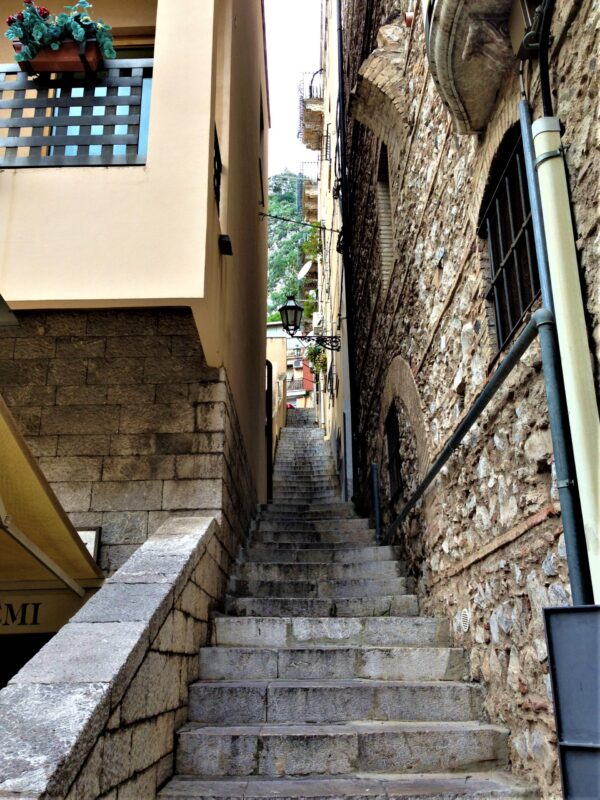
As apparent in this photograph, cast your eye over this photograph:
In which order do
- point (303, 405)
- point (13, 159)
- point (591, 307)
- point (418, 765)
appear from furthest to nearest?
point (303, 405) → point (13, 159) → point (418, 765) → point (591, 307)

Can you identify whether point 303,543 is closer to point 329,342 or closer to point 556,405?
point 556,405

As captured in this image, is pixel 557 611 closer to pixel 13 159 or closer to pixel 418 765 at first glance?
pixel 418 765

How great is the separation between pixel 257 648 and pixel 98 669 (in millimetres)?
1705

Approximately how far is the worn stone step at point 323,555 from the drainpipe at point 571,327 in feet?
12.2

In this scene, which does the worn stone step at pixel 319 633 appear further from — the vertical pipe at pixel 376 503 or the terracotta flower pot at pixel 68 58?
the terracotta flower pot at pixel 68 58

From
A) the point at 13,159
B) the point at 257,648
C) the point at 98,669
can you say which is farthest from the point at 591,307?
the point at 13,159

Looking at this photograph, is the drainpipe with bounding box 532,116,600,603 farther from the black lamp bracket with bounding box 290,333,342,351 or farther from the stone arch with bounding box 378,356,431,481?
the black lamp bracket with bounding box 290,333,342,351

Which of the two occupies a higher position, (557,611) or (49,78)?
(49,78)

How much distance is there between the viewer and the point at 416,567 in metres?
5.07

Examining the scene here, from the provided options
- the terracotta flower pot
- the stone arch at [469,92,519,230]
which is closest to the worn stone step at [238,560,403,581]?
the stone arch at [469,92,519,230]

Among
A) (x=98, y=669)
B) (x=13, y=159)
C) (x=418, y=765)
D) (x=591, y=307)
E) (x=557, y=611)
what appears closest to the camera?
(x=557, y=611)

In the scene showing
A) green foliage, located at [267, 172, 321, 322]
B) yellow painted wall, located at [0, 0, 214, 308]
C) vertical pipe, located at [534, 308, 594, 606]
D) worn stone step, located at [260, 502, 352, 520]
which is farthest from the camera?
green foliage, located at [267, 172, 321, 322]

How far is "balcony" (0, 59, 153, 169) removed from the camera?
4504 millimetres

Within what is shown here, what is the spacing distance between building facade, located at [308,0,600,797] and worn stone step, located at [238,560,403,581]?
0.28m
